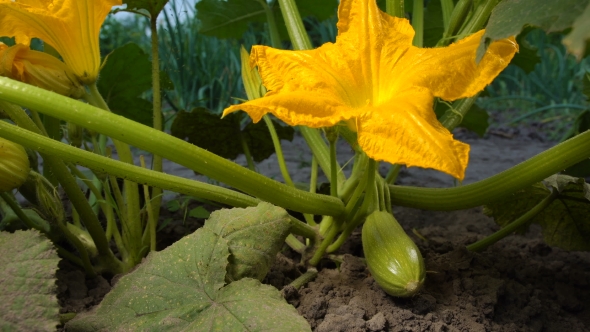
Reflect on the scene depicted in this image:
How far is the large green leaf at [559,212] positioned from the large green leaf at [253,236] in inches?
20.1

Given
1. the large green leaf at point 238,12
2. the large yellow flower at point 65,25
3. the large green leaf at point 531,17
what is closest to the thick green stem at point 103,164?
the large yellow flower at point 65,25

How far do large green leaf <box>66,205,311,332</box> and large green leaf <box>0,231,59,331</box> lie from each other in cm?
9

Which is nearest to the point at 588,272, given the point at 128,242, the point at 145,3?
the point at 128,242

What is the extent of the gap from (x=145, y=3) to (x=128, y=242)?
1.82 ft

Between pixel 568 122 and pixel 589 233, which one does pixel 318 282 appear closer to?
pixel 589 233

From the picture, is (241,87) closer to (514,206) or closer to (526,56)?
(526,56)

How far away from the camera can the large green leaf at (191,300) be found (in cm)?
85

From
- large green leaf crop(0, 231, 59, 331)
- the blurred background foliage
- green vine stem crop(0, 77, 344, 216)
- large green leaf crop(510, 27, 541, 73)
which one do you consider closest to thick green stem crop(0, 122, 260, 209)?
green vine stem crop(0, 77, 344, 216)

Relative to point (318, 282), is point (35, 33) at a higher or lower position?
higher

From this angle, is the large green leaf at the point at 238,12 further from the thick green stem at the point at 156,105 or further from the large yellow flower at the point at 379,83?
the large yellow flower at the point at 379,83

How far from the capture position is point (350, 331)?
3.02 ft

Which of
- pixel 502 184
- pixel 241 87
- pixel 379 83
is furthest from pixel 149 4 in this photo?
pixel 241 87

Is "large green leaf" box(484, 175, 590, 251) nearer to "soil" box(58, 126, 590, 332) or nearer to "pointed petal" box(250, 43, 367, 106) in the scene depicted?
"soil" box(58, 126, 590, 332)

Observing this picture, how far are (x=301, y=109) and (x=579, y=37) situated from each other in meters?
0.37
